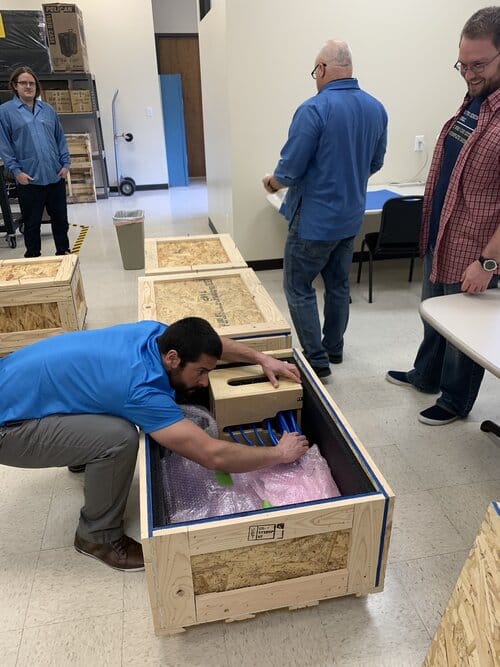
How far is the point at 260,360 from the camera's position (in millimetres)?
1747

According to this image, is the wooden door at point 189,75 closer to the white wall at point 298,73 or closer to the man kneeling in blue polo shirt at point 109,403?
the white wall at point 298,73

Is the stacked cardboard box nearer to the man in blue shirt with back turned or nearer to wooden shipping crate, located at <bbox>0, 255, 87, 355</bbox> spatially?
wooden shipping crate, located at <bbox>0, 255, 87, 355</bbox>

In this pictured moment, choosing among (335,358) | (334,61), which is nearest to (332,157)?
(334,61)

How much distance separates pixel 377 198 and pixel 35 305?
260 centimetres

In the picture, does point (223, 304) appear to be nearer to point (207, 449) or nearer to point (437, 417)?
point (207, 449)

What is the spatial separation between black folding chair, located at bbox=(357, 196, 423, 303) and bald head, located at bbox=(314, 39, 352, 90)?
123 centimetres

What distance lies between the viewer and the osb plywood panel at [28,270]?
2.85 meters

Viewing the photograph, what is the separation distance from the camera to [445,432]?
2248 mm

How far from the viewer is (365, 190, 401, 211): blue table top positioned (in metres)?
3.53

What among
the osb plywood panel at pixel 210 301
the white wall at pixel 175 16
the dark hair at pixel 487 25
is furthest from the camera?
the white wall at pixel 175 16

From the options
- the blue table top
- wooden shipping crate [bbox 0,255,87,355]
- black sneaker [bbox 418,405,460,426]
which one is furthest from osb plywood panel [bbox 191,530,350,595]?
the blue table top

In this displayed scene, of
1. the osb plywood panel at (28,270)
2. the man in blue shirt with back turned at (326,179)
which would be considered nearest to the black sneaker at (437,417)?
the man in blue shirt with back turned at (326,179)

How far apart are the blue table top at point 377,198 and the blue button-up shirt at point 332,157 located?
3.57ft

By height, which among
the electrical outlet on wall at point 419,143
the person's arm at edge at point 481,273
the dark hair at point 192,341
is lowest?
the dark hair at point 192,341
